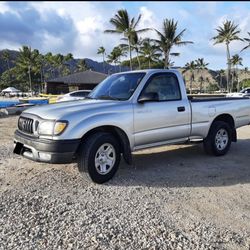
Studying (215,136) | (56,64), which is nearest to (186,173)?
(215,136)

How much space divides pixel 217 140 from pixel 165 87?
191 cm

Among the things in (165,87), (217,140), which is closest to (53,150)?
(165,87)

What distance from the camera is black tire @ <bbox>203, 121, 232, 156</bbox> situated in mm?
7219

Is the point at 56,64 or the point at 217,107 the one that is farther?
the point at 56,64

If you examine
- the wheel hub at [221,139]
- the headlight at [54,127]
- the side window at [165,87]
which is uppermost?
the side window at [165,87]

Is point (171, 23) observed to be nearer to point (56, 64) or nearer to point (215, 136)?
point (215, 136)

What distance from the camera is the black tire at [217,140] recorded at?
7.22 metres

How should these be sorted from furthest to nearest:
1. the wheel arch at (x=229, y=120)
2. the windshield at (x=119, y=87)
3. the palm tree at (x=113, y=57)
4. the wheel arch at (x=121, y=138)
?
the palm tree at (x=113, y=57) < the wheel arch at (x=229, y=120) < the windshield at (x=119, y=87) < the wheel arch at (x=121, y=138)

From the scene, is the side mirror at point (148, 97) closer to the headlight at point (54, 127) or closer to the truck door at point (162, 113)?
the truck door at point (162, 113)

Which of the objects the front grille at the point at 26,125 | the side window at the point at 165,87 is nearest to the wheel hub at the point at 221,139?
→ the side window at the point at 165,87

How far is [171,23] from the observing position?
43.8 m

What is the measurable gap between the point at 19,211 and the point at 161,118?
9.69 feet

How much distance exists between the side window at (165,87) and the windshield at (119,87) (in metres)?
0.24

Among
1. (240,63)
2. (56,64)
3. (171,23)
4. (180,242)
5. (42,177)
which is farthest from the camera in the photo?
(56,64)
